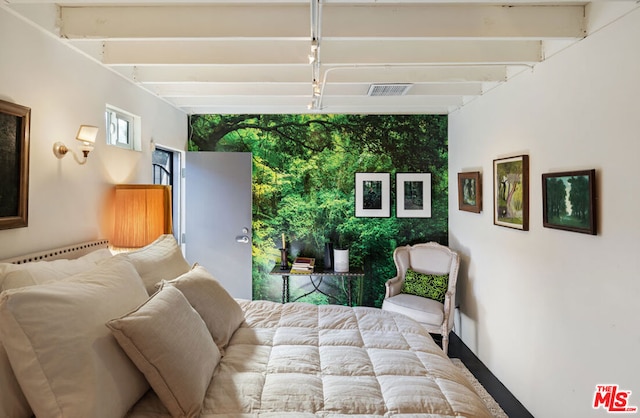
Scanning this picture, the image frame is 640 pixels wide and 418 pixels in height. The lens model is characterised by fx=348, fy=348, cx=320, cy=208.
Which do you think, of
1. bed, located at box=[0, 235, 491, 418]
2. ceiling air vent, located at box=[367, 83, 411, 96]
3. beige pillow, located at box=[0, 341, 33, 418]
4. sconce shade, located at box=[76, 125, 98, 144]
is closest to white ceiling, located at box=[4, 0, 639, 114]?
ceiling air vent, located at box=[367, 83, 411, 96]

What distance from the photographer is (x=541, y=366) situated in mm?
2326

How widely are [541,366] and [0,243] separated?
3192 millimetres

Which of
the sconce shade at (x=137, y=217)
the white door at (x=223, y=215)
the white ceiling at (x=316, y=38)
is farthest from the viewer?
the white door at (x=223, y=215)

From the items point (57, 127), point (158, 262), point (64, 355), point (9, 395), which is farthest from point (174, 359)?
point (57, 127)

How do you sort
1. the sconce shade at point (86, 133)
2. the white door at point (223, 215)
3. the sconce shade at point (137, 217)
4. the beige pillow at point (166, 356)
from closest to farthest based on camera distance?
the beige pillow at point (166, 356), the sconce shade at point (86, 133), the sconce shade at point (137, 217), the white door at point (223, 215)

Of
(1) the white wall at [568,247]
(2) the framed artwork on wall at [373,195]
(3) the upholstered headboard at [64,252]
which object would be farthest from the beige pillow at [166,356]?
(2) the framed artwork on wall at [373,195]

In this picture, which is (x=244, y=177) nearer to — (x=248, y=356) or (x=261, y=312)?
(x=261, y=312)

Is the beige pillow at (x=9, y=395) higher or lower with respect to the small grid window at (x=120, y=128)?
lower

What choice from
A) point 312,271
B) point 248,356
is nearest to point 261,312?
point 248,356

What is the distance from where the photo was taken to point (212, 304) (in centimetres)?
184

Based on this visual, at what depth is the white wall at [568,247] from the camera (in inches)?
65.9

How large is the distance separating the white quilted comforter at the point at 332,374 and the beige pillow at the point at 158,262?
518mm

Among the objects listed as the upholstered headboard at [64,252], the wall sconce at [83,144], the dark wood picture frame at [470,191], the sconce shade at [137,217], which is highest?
the wall sconce at [83,144]

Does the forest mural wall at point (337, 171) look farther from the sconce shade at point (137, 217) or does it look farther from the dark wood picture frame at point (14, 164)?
the dark wood picture frame at point (14, 164)
